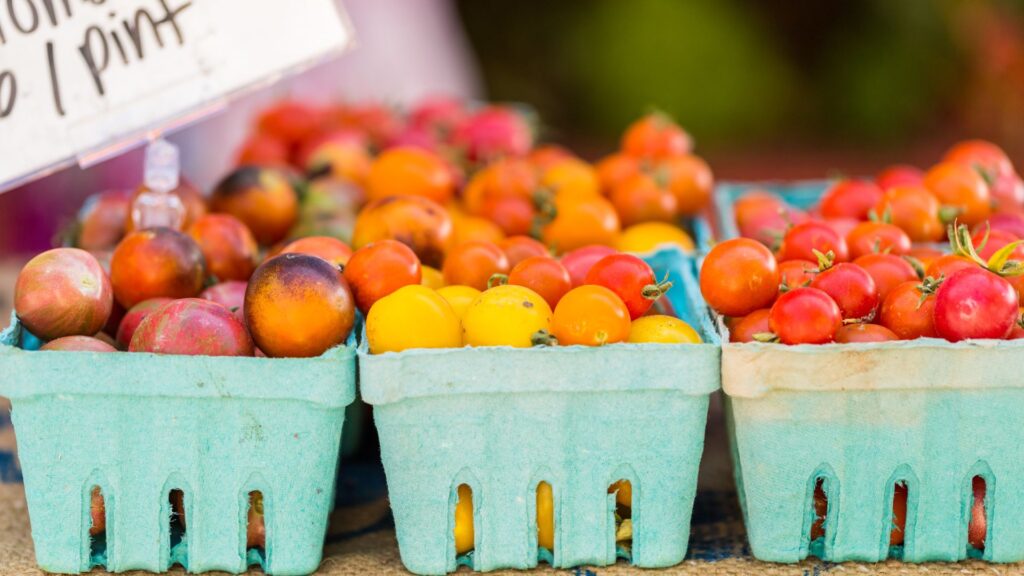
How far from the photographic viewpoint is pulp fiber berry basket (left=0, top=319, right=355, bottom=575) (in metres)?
1.43

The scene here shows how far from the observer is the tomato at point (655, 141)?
240cm

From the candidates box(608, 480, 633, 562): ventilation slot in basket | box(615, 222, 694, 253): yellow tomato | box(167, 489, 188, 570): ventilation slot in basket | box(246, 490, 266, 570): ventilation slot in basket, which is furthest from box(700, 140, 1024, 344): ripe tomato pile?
box(167, 489, 188, 570): ventilation slot in basket

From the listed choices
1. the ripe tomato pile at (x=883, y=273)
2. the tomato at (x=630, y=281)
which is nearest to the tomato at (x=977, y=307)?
the ripe tomato pile at (x=883, y=273)

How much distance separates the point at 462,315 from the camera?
160cm

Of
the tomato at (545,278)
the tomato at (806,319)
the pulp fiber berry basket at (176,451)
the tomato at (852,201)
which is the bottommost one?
the pulp fiber berry basket at (176,451)

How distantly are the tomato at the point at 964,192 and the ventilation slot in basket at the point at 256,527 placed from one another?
1.24 meters

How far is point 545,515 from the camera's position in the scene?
4.92ft

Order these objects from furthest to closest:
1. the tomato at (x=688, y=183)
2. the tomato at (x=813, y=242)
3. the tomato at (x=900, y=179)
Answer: the tomato at (x=688, y=183), the tomato at (x=900, y=179), the tomato at (x=813, y=242)

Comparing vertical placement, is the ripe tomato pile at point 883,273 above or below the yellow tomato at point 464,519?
above

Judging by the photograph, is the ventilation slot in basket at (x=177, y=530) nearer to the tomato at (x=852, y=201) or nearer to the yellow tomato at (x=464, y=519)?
the yellow tomato at (x=464, y=519)

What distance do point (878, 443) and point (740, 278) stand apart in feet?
0.91

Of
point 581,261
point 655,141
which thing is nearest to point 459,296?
point 581,261

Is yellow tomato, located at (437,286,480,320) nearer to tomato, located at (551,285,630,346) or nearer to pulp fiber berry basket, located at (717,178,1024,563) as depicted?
tomato, located at (551,285,630,346)

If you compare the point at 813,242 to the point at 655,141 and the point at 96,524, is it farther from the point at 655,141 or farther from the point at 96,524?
the point at 96,524
